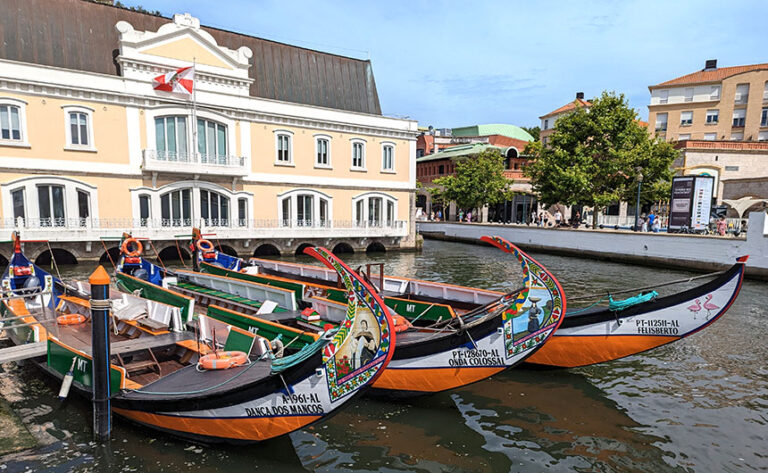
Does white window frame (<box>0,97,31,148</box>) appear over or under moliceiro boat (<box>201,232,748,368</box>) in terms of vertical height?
over

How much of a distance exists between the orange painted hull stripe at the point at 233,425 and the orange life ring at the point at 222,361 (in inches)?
31.5

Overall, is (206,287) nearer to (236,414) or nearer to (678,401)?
(236,414)

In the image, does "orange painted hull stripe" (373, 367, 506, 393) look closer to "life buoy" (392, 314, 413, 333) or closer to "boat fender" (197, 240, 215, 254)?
"life buoy" (392, 314, 413, 333)

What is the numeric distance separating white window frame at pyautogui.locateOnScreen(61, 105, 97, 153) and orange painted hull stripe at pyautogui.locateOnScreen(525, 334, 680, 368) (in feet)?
78.0

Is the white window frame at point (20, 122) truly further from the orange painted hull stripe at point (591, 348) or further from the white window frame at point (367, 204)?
the orange painted hull stripe at point (591, 348)

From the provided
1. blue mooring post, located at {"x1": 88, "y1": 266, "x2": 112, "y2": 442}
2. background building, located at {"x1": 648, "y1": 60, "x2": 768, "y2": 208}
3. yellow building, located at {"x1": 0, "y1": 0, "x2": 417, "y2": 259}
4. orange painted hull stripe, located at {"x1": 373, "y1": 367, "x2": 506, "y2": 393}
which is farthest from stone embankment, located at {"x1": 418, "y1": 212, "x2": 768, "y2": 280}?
blue mooring post, located at {"x1": 88, "y1": 266, "x2": 112, "y2": 442}

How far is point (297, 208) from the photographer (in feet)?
96.2

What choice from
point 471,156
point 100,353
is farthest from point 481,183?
point 100,353

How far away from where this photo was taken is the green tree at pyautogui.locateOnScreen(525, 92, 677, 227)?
1197 inches

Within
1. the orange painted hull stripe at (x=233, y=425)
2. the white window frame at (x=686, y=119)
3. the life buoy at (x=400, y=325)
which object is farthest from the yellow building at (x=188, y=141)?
the white window frame at (x=686, y=119)

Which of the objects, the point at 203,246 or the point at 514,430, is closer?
the point at 514,430

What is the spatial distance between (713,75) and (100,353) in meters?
62.6

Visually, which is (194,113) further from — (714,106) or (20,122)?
(714,106)

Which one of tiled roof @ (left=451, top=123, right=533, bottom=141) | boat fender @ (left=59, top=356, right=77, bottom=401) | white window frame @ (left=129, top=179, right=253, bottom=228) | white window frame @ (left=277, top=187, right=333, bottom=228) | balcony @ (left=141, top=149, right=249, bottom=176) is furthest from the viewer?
tiled roof @ (left=451, top=123, right=533, bottom=141)
